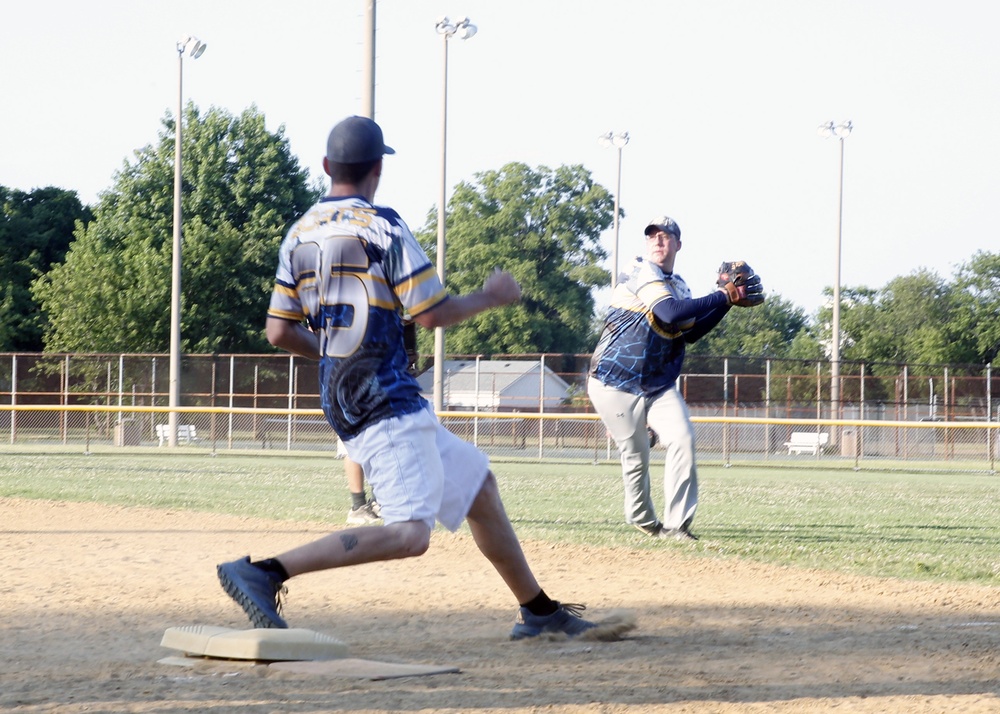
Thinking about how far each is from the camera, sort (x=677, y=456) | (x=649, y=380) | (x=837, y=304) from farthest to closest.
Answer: (x=837, y=304), (x=649, y=380), (x=677, y=456)

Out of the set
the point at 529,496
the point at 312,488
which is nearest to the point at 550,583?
the point at 529,496

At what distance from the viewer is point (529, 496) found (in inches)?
526

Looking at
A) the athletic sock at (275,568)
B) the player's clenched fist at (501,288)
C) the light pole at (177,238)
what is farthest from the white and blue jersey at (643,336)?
the light pole at (177,238)

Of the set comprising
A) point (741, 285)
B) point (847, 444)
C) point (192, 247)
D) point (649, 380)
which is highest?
point (192, 247)

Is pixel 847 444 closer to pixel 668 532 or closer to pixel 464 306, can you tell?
pixel 668 532

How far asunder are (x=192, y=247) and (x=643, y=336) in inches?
1694

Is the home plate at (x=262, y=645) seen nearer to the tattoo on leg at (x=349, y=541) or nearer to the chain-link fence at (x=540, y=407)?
the tattoo on leg at (x=349, y=541)

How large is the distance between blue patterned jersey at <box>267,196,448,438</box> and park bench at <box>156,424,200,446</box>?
2713cm

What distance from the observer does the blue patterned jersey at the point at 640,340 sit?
25.2 feet

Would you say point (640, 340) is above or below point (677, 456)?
above

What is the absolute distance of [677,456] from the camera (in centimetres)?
772

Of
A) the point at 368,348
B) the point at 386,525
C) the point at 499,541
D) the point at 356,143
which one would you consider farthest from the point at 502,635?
the point at 356,143

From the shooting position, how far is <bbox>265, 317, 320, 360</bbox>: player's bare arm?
4383 mm

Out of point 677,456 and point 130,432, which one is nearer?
point 677,456
